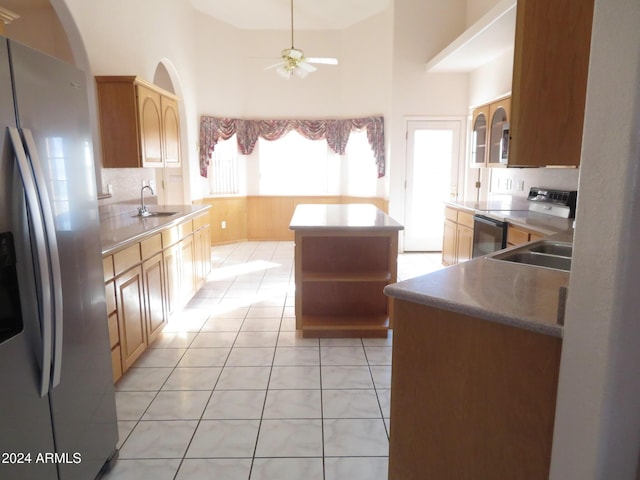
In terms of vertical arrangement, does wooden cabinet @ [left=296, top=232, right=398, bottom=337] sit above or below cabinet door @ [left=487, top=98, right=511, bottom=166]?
below

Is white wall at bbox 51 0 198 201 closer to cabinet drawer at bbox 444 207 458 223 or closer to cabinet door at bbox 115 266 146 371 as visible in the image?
cabinet door at bbox 115 266 146 371

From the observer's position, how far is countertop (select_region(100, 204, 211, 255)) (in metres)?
2.58

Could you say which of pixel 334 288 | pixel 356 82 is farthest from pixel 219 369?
pixel 356 82

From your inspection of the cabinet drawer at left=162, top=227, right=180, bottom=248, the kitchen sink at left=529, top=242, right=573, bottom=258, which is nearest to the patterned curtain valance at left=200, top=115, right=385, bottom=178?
the cabinet drawer at left=162, top=227, right=180, bottom=248

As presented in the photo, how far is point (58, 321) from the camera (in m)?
1.41

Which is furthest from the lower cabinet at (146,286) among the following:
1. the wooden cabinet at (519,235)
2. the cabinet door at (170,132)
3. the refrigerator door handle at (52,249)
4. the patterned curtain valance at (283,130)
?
the patterned curtain valance at (283,130)

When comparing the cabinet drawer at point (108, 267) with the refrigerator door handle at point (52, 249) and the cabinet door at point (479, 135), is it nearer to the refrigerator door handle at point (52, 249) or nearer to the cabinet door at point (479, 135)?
the refrigerator door handle at point (52, 249)

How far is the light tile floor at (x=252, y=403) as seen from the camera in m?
1.91

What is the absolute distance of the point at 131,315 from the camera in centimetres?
268

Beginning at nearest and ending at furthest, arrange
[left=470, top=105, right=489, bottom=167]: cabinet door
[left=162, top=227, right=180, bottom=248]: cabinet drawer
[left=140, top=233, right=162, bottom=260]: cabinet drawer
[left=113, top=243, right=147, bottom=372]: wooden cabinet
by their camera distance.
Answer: [left=113, top=243, right=147, bottom=372]: wooden cabinet, [left=140, top=233, right=162, bottom=260]: cabinet drawer, [left=162, top=227, right=180, bottom=248]: cabinet drawer, [left=470, top=105, right=489, bottom=167]: cabinet door

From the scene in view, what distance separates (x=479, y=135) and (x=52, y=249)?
16.1 feet

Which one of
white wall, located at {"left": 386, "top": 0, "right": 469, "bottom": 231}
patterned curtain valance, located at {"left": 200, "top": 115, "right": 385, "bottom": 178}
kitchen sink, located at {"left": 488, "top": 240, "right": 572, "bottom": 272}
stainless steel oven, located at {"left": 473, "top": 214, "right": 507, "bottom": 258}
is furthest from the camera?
patterned curtain valance, located at {"left": 200, "top": 115, "right": 385, "bottom": 178}

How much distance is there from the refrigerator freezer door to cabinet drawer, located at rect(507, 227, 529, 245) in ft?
10.4

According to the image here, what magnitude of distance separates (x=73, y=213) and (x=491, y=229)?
11.0 ft
